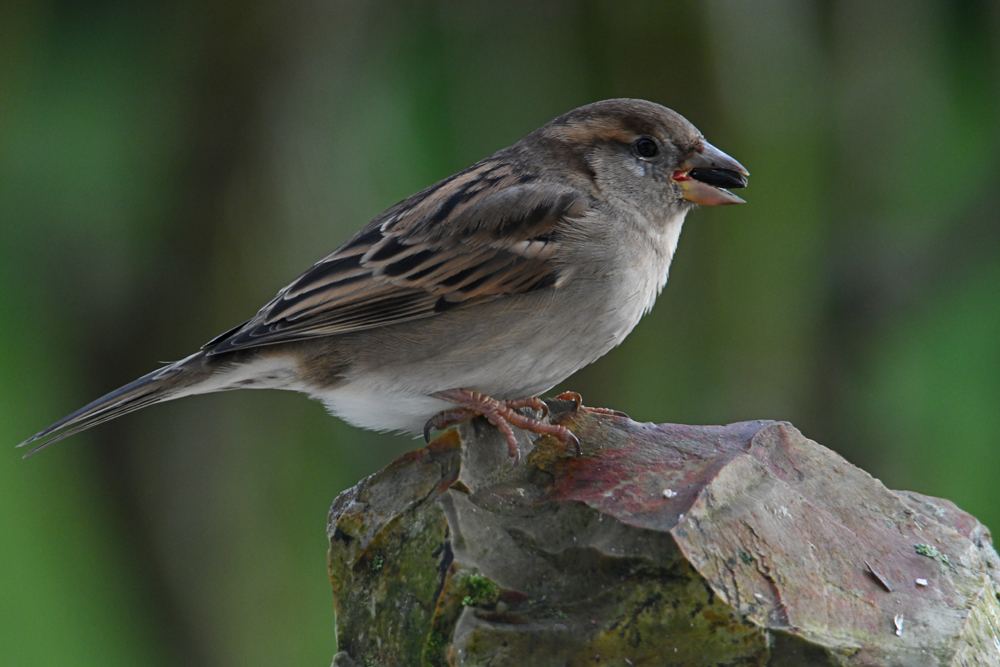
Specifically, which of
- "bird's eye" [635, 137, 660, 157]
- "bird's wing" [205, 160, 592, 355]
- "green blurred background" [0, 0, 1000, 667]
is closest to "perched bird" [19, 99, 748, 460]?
"bird's wing" [205, 160, 592, 355]

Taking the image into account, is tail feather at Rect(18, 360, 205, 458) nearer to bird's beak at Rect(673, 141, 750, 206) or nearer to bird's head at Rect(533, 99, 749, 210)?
bird's head at Rect(533, 99, 749, 210)

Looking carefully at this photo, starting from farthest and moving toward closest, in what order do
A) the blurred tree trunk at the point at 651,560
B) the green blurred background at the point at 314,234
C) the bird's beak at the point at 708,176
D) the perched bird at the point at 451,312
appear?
the green blurred background at the point at 314,234, the bird's beak at the point at 708,176, the perched bird at the point at 451,312, the blurred tree trunk at the point at 651,560

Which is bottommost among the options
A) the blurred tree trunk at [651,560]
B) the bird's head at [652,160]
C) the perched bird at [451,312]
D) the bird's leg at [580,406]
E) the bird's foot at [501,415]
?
the blurred tree trunk at [651,560]

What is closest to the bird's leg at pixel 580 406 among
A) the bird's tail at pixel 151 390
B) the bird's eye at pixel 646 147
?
the bird's eye at pixel 646 147

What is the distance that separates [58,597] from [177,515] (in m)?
0.67

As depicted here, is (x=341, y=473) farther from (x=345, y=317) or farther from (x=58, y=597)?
(x=345, y=317)

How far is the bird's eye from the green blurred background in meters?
1.94

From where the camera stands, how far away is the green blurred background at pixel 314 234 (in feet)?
15.4

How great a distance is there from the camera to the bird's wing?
2770 millimetres

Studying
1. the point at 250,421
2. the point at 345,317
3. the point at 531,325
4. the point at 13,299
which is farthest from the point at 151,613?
the point at 531,325

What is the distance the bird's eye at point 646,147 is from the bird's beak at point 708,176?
100 millimetres

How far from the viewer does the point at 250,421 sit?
16.6ft

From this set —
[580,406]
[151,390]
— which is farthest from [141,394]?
[580,406]

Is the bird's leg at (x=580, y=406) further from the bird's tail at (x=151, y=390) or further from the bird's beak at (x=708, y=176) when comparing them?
the bird's tail at (x=151, y=390)
